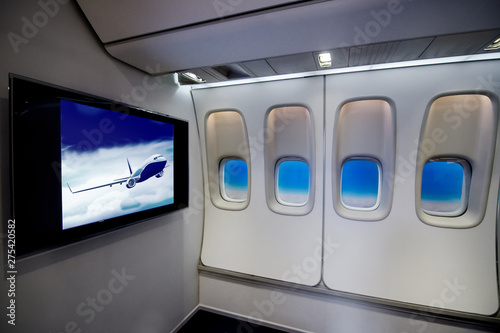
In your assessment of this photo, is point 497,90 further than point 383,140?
No

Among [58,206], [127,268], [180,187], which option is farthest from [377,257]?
[58,206]

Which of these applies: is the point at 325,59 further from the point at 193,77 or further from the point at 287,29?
the point at 193,77

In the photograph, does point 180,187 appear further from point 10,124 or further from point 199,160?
point 10,124

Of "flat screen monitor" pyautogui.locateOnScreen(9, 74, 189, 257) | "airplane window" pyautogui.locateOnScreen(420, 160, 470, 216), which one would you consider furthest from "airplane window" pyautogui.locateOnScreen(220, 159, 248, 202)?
"airplane window" pyautogui.locateOnScreen(420, 160, 470, 216)

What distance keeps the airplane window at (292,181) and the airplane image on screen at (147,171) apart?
1.63 meters

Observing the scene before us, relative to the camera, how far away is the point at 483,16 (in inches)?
52.8

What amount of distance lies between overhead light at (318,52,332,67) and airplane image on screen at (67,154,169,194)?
195 centimetres

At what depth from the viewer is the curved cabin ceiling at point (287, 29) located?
1339mm

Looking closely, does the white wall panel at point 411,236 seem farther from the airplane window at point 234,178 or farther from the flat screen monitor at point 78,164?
the flat screen monitor at point 78,164

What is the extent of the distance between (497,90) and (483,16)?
49.8 inches

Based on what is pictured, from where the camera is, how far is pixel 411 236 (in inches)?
97.0

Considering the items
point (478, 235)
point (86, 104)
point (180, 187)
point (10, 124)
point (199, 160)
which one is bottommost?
point (478, 235)

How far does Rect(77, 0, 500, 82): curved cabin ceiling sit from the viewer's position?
4.39ft

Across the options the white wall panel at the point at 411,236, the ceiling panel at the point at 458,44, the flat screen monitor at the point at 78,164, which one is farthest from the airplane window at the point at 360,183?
the flat screen monitor at the point at 78,164
